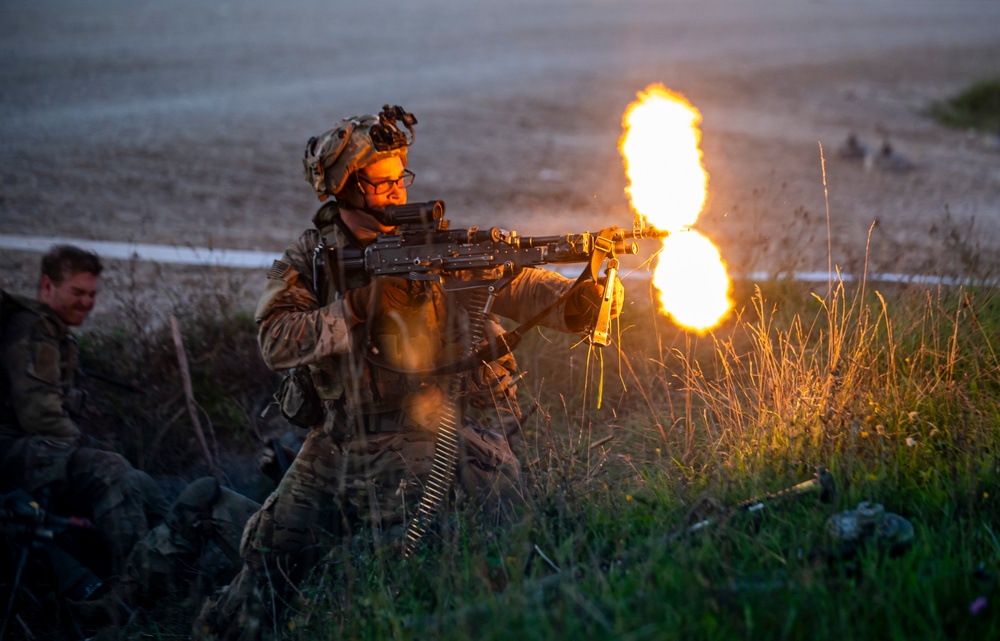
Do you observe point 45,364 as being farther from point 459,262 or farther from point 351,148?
point 459,262

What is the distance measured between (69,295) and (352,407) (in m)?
1.95

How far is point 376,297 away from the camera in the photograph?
4051mm

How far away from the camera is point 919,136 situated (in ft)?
47.7

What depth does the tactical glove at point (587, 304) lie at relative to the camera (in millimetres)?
4020

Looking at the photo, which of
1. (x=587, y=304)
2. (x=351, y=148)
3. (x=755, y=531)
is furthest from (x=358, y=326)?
(x=755, y=531)

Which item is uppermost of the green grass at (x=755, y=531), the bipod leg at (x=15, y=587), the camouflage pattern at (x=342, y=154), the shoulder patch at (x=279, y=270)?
the camouflage pattern at (x=342, y=154)

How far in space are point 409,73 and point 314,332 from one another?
15.0 metres

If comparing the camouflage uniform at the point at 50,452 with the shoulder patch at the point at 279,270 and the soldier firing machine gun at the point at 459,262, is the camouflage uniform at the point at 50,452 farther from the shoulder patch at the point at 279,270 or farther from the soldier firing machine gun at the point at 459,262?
the soldier firing machine gun at the point at 459,262

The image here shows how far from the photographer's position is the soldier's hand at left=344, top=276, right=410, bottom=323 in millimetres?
4027

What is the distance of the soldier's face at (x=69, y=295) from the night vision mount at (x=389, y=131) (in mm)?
1999

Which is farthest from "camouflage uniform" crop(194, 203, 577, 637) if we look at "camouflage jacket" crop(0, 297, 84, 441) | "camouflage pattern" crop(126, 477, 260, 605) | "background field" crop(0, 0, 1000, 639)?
"camouflage jacket" crop(0, 297, 84, 441)

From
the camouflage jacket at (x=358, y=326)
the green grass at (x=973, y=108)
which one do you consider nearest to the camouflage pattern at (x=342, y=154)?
the camouflage jacket at (x=358, y=326)

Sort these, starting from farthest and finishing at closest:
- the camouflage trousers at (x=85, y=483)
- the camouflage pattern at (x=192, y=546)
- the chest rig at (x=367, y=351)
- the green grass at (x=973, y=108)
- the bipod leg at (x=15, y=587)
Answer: the green grass at (x=973, y=108) < the camouflage trousers at (x=85, y=483) < the camouflage pattern at (x=192, y=546) < the bipod leg at (x=15, y=587) < the chest rig at (x=367, y=351)

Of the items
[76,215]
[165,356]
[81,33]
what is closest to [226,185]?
[76,215]
